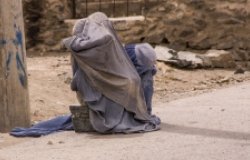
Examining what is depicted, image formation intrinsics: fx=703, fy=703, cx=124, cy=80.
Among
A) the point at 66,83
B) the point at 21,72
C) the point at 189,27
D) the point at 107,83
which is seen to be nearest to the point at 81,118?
the point at 107,83

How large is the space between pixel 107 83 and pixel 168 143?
3.08ft

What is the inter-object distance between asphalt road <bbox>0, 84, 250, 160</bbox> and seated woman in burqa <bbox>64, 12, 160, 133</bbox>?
17cm

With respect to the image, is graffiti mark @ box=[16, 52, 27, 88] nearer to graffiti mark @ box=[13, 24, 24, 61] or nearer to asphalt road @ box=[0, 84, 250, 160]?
graffiti mark @ box=[13, 24, 24, 61]

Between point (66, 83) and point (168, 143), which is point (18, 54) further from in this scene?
point (66, 83)

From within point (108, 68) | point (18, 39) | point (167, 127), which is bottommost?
point (167, 127)

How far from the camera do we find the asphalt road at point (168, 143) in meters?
5.25

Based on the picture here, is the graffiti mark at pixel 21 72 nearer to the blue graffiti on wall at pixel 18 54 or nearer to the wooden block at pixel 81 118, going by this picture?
the blue graffiti on wall at pixel 18 54

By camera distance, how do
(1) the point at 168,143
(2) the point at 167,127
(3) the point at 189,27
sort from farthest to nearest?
(3) the point at 189,27
(2) the point at 167,127
(1) the point at 168,143

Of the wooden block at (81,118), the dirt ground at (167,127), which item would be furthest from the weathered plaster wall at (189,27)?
the wooden block at (81,118)

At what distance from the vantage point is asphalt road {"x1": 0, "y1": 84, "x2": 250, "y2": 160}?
525cm

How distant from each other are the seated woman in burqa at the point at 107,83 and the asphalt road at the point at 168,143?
0.55 ft

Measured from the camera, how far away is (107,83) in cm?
629

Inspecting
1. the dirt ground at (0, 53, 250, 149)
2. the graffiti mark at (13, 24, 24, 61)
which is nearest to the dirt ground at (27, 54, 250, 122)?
the dirt ground at (0, 53, 250, 149)

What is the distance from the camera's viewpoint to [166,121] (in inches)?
269
